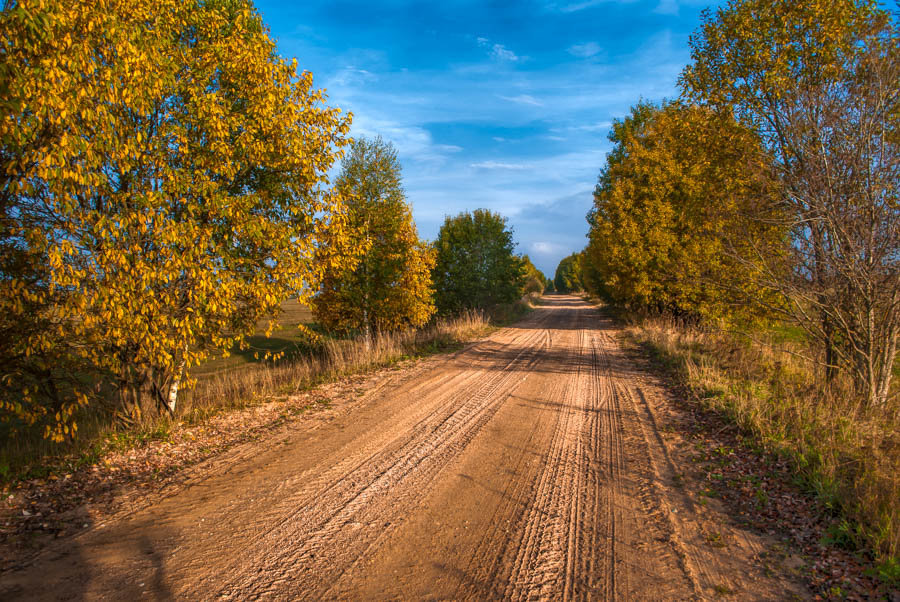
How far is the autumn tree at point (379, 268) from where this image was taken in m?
15.8

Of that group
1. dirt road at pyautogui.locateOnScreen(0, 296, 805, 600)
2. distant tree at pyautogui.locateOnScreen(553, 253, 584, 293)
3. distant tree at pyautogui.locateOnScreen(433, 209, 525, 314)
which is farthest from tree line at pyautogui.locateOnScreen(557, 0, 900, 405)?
distant tree at pyautogui.locateOnScreen(553, 253, 584, 293)

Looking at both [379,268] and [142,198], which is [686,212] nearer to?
[379,268]

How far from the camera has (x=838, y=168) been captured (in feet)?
22.7

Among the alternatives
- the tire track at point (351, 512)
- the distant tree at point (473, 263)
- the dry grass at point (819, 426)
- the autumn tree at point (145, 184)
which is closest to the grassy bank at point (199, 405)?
the autumn tree at point (145, 184)

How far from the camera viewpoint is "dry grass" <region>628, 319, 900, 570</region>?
3786 mm

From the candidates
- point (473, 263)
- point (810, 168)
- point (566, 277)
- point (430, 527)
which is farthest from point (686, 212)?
point (566, 277)

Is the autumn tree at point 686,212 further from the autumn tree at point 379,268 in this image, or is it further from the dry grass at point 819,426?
the autumn tree at point 379,268

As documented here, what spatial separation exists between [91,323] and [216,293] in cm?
134

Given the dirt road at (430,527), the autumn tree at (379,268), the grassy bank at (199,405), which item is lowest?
the dirt road at (430,527)

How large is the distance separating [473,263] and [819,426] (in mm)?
22049

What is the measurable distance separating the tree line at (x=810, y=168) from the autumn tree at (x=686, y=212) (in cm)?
6

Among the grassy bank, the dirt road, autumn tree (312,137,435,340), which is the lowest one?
the dirt road

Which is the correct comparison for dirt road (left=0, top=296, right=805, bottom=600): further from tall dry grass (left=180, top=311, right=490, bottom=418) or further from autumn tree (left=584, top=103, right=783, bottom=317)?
autumn tree (left=584, top=103, right=783, bottom=317)

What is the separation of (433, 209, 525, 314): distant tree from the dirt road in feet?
66.5
